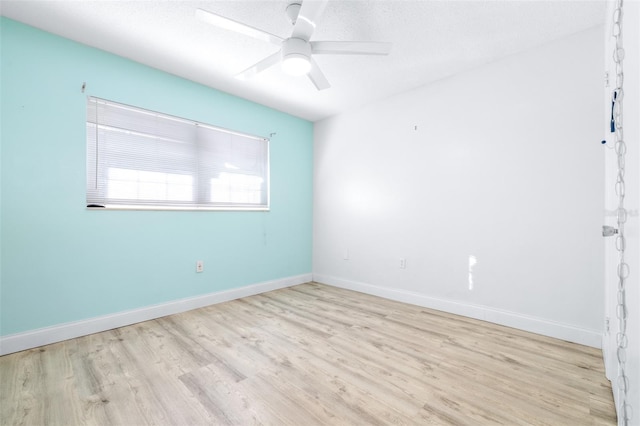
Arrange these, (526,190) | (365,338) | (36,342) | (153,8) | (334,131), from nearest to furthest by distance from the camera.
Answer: (153,8) → (36,342) → (365,338) → (526,190) → (334,131)

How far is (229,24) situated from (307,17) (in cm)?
47

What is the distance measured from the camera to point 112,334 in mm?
2314

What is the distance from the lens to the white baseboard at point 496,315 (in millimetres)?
2135

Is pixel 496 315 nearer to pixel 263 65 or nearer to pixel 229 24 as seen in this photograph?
pixel 263 65

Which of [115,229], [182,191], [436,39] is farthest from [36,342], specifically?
[436,39]

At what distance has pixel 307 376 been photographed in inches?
67.7

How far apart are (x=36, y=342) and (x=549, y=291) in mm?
4044

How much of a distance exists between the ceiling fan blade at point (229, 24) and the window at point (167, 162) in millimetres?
1425

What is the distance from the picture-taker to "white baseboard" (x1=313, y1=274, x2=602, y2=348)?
213 cm

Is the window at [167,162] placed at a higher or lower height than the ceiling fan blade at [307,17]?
lower

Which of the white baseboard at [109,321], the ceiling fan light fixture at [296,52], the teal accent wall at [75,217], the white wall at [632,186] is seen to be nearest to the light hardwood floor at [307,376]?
the white baseboard at [109,321]

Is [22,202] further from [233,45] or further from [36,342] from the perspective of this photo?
[233,45]

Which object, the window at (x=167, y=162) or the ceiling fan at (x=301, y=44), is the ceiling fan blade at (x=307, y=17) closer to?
the ceiling fan at (x=301, y=44)

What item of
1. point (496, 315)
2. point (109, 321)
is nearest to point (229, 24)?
point (109, 321)
